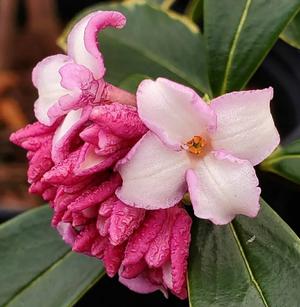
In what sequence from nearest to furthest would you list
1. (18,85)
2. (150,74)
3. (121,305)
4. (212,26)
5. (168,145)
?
(168,145), (212,26), (150,74), (121,305), (18,85)

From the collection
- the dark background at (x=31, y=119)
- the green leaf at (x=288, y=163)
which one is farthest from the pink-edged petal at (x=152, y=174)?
the dark background at (x=31, y=119)

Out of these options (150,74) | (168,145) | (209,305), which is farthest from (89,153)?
(150,74)

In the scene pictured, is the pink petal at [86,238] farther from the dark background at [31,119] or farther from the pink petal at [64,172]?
the dark background at [31,119]

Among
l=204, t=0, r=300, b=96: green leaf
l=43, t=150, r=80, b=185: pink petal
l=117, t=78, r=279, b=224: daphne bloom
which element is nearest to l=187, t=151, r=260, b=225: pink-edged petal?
l=117, t=78, r=279, b=224: daphne bloom

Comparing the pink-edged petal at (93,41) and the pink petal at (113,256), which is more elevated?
the pink-edged petal at (93,41)

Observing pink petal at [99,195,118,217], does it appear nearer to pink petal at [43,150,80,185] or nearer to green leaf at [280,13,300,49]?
pink petal at [43,150,80,185]

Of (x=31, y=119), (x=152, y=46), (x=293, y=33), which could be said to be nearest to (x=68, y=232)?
(x=293, y=33)

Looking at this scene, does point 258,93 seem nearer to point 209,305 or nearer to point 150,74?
point 209,305
